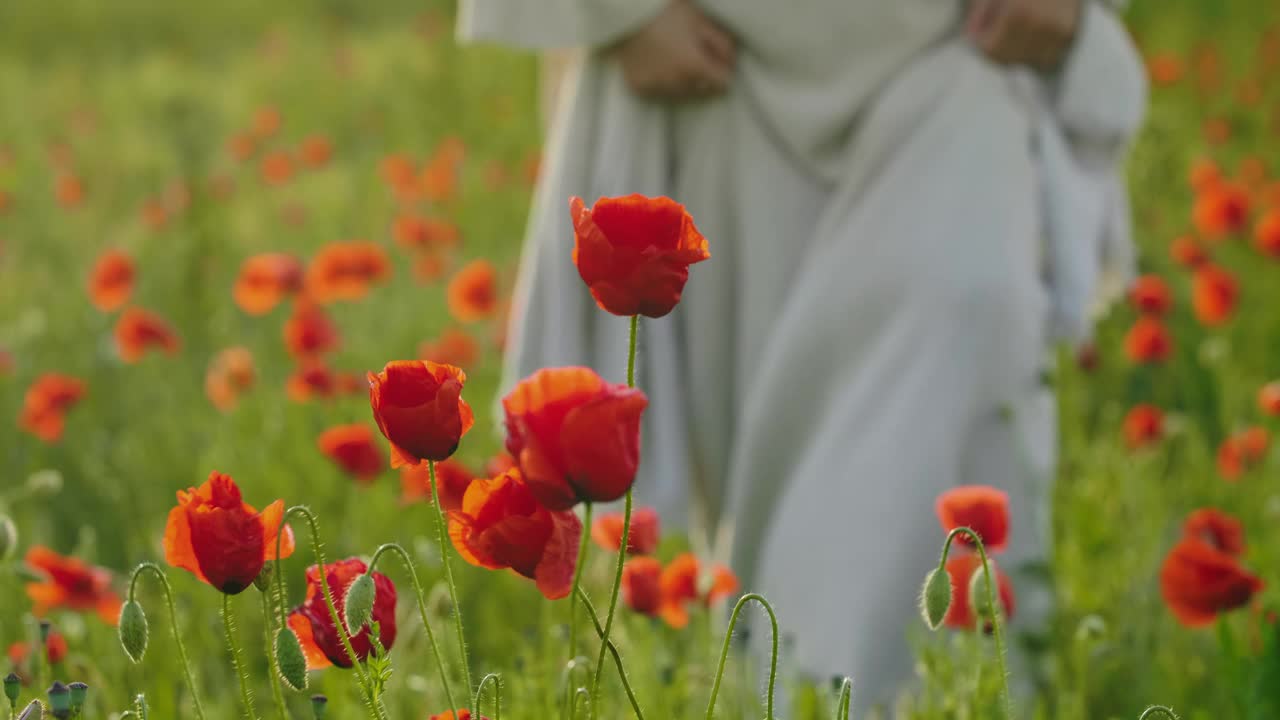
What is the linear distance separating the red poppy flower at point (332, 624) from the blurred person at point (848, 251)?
3.47ft

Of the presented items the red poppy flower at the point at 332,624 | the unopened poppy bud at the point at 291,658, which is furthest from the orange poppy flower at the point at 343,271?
the unopened poppy bud at the point at 291,658

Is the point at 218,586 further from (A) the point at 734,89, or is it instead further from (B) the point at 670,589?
(A) the point at 734,89

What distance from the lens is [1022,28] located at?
207 centimetres

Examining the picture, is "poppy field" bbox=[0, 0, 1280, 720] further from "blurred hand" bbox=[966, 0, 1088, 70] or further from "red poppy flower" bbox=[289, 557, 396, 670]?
"blurred hand" bbox=[966, 0, 1088, 70]

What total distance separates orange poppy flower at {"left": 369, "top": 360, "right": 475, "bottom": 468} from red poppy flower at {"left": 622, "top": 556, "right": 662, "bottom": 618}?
65 centimetres

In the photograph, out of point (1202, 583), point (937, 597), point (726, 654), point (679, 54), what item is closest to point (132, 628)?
point (726, 654)

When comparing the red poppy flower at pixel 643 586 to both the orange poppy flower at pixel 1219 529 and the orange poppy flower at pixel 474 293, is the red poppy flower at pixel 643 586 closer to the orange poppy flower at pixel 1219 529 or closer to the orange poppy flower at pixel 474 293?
the orange poppy flower at pixel 1219 529

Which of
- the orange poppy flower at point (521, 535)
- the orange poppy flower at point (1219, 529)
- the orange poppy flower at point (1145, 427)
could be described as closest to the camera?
Answer: the orange poppy flower at point (521, 535)

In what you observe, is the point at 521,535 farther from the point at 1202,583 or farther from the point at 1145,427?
the point at 1145,427

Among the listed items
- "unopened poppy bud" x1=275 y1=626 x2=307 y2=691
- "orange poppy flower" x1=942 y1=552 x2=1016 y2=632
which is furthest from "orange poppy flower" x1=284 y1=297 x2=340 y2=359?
"unopened poppy bud" x1=275 y1=626 x2=307 y2=691

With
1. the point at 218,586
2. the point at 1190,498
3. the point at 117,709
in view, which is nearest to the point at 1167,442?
the point at 1190,498

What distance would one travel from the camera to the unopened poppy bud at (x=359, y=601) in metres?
0.96

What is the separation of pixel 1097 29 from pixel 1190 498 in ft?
3.46

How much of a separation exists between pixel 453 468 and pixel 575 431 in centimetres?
92
